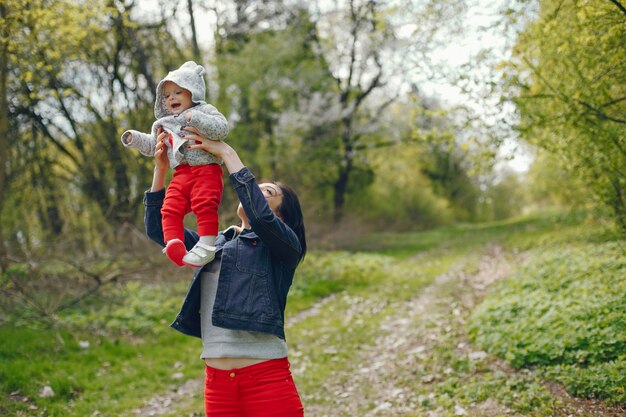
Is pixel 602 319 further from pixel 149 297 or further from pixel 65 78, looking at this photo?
pixel 65 78

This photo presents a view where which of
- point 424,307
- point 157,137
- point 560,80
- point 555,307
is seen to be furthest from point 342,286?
point 157,137

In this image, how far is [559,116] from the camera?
19.4ft

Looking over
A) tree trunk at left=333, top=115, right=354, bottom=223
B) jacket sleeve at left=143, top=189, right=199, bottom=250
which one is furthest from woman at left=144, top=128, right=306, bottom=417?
tree trunk at left=333, top=115, right=354, bottom=223

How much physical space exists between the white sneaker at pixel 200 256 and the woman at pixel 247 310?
0.09m

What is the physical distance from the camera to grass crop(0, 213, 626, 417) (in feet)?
16.8

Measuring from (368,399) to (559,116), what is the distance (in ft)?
12.3

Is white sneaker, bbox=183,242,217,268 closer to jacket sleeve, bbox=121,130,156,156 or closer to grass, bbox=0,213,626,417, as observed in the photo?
jacket sleeve, bbox=121,130,156,156

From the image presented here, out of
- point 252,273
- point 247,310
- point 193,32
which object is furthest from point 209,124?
point 193,32

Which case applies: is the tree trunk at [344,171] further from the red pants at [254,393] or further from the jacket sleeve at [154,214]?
the red pants at [254,393]

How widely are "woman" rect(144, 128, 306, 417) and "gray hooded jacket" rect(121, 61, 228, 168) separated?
Answer: 0.23 ft

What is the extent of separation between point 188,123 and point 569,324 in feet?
15.5

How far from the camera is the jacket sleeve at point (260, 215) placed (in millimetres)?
2607

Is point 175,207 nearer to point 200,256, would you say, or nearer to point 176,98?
point 200,256

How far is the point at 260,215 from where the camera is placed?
2.60m
